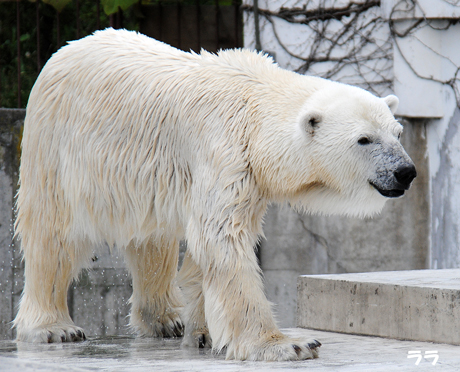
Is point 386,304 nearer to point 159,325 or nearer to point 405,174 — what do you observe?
point 405,174

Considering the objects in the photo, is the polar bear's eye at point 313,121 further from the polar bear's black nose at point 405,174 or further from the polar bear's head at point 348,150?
the polar bear's black nose at point 405,174

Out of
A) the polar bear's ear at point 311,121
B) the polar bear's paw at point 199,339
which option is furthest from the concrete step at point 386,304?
the polar bear's ear at point 311,121

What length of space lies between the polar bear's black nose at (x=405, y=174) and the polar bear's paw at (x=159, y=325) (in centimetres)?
186

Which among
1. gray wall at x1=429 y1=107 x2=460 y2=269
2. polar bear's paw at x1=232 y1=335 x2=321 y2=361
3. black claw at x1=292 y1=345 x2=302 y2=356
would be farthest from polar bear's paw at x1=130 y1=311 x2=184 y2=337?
gray wall at x1=429 y1=107 x2=460 y2=269

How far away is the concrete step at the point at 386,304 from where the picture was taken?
382 centimetres

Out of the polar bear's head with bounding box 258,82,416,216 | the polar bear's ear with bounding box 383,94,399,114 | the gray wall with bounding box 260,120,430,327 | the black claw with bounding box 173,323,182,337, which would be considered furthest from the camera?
the gray wall with bounding box 260,120,430,327

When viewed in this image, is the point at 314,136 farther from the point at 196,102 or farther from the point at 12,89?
the point at 12,89

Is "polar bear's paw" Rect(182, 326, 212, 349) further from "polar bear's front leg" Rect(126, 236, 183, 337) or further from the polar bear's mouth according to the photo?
the polar bear's mouth

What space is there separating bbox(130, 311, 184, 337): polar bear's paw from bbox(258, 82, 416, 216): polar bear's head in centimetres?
141

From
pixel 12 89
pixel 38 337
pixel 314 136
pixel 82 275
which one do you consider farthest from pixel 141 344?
pixel 12 89

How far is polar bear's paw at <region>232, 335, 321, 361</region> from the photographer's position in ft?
10.6

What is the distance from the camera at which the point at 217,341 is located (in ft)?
11.3

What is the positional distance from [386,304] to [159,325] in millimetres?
1398

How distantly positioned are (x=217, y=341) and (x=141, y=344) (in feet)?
2.84
